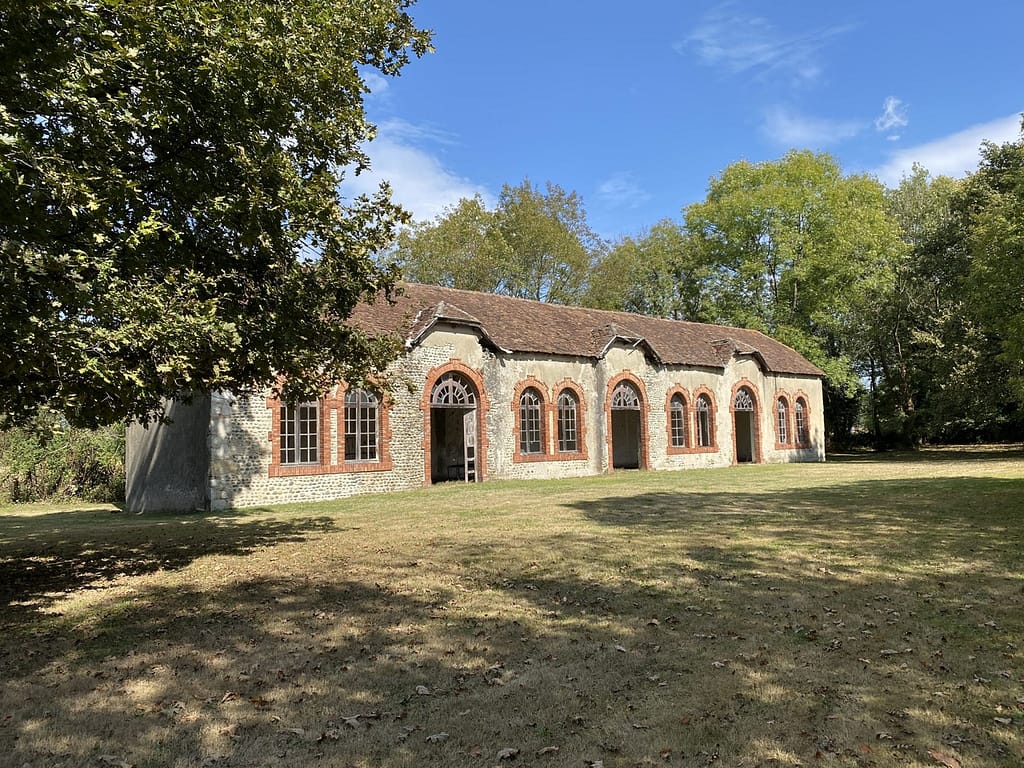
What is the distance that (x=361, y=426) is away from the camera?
65.5 ft

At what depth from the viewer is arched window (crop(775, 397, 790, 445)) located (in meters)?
34.2

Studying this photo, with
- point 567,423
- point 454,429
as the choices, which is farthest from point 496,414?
point 454,429

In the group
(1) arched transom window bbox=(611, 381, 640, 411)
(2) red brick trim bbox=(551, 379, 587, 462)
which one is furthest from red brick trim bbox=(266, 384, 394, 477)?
(1) arched transom window bbox=(611, 381, 640, 411)

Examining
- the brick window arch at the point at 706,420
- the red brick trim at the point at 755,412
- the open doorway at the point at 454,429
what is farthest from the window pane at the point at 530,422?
the red brick trim at the point at 755,412

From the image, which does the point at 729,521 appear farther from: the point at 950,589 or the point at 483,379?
the point at 483,379

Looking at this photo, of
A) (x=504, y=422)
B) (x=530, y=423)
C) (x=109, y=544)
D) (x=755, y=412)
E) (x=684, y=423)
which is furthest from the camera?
(x=755, y=412)

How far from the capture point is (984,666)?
5.12 meters

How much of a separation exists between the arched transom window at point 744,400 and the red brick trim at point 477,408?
1453 centimetres

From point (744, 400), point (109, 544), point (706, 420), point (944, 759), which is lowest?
point (944, 759)

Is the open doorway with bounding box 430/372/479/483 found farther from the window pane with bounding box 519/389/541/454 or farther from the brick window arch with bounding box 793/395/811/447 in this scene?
the brick window arch with bounding box 793/395/811/447

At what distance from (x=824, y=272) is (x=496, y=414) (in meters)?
25.7

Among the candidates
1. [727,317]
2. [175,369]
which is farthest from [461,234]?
[175,369]

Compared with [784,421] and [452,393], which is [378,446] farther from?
[784,421]

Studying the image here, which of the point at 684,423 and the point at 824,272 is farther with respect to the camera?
the point at 824,272
